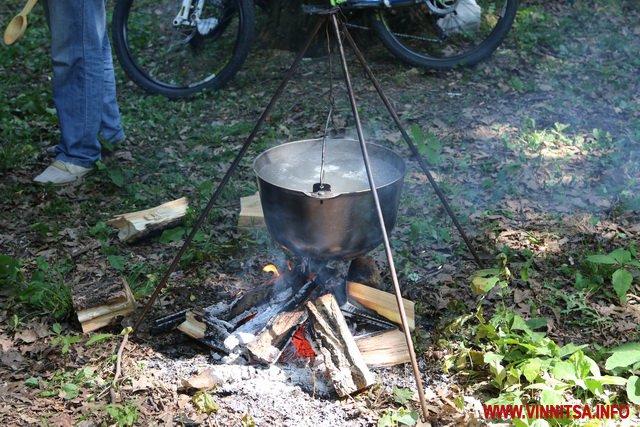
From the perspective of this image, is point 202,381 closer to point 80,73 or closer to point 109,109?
point 80,73

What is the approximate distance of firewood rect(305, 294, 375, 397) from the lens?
3.12 meters

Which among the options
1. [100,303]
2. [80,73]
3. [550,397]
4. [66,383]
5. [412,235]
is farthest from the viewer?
[80,73]

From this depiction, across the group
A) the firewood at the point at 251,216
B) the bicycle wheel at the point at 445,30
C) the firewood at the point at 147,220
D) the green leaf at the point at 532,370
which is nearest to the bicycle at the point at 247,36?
the bicycle wheel at the point at 445,30

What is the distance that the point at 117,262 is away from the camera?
418 centimetres

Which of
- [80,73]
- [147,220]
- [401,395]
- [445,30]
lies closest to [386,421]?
A: [401,395]

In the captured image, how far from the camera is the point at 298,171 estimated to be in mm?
3777

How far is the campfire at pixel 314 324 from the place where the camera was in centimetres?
324

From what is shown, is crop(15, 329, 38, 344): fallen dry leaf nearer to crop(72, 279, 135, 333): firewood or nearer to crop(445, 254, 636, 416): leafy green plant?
crop(72, 279, 135, 333): firewood

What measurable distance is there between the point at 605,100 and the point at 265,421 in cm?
461

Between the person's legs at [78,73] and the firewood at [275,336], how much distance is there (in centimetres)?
265

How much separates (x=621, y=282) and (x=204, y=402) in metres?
2.27

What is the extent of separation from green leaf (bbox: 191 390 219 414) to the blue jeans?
282 centimetres

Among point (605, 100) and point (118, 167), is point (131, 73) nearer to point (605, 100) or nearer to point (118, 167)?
point (118, 167)

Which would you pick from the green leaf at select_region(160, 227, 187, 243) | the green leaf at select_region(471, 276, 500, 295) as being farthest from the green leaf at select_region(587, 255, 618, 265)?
the green leaf at select_region(160, 227, 187, 243)
